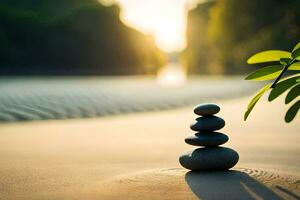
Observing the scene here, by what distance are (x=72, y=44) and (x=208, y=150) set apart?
46971 millimetres

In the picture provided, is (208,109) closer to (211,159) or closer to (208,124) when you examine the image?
(208,124)

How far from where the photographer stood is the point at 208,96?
54.2 feet

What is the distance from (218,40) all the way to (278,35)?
605 cm

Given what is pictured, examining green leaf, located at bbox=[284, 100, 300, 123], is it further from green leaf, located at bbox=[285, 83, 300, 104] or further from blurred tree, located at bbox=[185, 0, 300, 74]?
blurred tree, located at bbox=[185, 0, 300, 74]

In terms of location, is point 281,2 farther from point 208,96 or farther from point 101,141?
point 101,141

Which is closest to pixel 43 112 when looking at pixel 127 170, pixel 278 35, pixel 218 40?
→ pixel 127 170

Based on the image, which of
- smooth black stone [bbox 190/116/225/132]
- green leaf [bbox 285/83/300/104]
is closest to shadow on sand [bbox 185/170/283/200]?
smooth black stone [bbox 190/116/225/132]

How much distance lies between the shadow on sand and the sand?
6 cm

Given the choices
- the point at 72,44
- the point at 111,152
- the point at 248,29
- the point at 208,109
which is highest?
the point at 72,44

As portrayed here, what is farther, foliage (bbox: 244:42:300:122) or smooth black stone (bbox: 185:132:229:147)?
smooth black stone (bbox: 185:132:229:147)

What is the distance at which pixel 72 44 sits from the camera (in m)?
50.7

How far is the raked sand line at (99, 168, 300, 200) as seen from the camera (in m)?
3.98

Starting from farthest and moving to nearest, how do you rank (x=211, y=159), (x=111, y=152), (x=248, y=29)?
(x=248, y=29)
(x=111, y=152)
(x=211, y=159)

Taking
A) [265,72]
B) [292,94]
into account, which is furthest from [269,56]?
[292,94]
